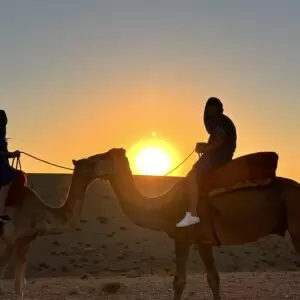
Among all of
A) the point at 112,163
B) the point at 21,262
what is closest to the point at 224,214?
the point at 112,163

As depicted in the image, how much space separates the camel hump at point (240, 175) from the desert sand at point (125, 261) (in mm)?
4849

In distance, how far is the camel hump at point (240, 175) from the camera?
35.9ft

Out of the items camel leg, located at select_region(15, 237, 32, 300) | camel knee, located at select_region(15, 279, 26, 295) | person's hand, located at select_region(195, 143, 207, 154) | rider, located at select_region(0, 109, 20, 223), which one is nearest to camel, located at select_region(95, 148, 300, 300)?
person's hand, located at select_region(195, 143, 207, 154)

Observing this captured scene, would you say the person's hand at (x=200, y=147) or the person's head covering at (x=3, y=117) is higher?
the person's head covering at (x=3, y=117)

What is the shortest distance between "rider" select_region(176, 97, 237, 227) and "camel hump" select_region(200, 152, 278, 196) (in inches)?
5.9

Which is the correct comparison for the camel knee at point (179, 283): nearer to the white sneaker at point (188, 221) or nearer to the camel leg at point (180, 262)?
the camel leg at point (180, 262)

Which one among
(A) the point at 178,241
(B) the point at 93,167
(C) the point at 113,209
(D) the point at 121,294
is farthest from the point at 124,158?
(C) the point at 113,209

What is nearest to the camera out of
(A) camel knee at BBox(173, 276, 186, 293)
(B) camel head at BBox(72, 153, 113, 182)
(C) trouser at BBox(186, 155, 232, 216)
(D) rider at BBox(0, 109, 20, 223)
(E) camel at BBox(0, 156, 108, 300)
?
(C) trouser at BBox(186, 155, 232, 216)

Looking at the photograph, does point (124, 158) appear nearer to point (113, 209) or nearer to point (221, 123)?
point (221, 123)

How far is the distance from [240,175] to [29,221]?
3.99m

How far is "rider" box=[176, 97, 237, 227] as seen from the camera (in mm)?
10875

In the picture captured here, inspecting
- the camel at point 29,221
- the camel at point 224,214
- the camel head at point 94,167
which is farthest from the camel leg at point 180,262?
the camel at point 29,221

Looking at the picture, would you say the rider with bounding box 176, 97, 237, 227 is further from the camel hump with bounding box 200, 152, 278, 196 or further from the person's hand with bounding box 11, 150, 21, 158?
the person's hand with bounding box 11, 150, 21, 158

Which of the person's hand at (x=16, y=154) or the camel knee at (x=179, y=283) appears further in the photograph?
the person's hand at (x=16, y=154)
